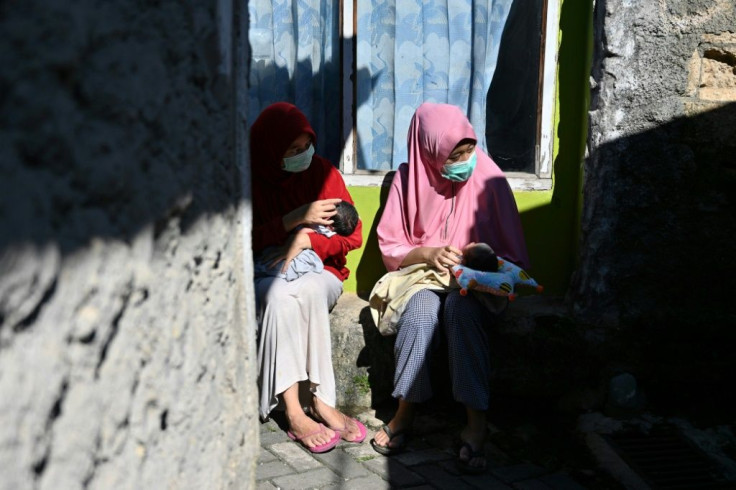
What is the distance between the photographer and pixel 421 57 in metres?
4.24

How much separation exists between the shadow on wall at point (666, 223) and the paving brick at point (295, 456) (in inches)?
62.0

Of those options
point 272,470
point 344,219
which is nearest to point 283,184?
point 344,219

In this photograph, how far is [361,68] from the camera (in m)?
4.27

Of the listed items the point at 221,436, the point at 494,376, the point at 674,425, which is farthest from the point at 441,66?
the point at 221,436

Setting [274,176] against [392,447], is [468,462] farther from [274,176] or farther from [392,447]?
[274,176]

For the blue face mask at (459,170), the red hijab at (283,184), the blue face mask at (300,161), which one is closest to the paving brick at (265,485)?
the red hijab at (283,184)

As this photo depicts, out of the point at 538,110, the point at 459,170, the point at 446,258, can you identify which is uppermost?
the point at 538,110

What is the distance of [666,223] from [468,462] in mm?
1589

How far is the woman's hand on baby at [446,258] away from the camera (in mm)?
3508

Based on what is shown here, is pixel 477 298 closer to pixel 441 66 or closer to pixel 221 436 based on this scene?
pixel 441 66

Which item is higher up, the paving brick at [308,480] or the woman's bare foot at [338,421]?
the woman's bare foot at [338,421]

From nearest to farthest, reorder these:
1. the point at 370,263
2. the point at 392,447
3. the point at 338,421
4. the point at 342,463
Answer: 1. the point at 342,463
2. the point at 392,447
3. the point at 338,421
4. the point at 370,263

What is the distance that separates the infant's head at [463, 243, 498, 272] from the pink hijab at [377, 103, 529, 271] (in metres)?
0.26

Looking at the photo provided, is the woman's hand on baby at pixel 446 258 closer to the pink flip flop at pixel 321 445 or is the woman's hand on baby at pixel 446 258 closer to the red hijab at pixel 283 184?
the red hijab at pixel 283 184
